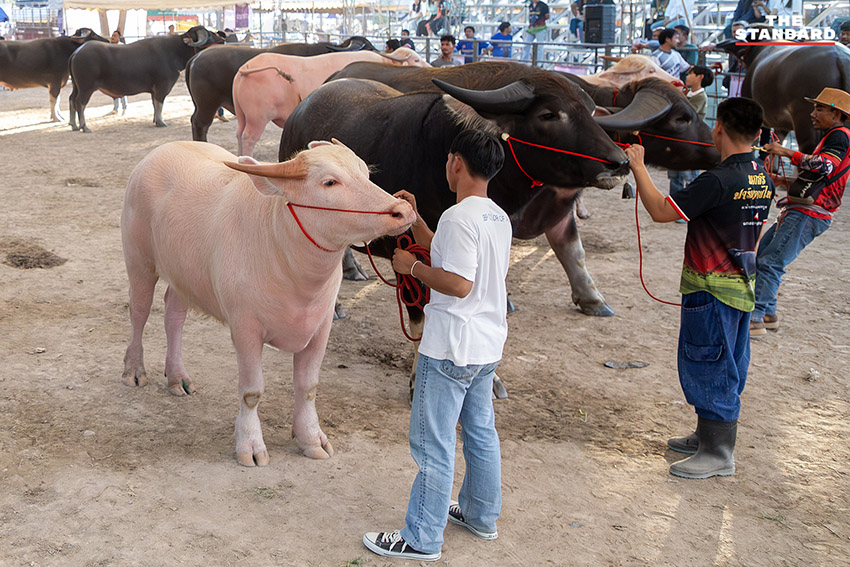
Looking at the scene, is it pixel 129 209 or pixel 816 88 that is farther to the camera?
pixel 816 88

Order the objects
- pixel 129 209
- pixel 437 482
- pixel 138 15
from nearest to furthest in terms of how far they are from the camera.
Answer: pixel 437 482, pixel 129 209, pixel 138 15

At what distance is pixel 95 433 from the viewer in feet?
12.4

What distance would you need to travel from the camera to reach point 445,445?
2820 millimetres

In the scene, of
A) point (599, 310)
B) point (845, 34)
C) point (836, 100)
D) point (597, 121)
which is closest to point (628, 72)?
point (599, 310)

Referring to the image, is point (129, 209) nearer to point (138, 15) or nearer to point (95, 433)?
point (95, 433)

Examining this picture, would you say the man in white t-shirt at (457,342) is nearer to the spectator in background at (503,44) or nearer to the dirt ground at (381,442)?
the dirt ground at (381,442)

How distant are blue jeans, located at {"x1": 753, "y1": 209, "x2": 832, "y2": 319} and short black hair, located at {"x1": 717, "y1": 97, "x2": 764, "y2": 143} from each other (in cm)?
192

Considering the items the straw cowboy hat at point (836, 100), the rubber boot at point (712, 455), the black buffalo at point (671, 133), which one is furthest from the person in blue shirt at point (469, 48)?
the rubber boot at point (712, 455)

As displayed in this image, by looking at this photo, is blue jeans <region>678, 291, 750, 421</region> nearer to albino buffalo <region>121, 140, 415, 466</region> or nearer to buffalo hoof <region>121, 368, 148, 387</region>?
albino buffalo <region>121, 140, 415, 466</region>

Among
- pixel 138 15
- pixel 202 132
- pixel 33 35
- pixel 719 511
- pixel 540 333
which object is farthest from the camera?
pixel 138 15

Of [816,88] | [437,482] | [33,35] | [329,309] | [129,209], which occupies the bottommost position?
[437,482]

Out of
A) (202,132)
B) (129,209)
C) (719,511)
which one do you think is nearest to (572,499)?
(719,511)

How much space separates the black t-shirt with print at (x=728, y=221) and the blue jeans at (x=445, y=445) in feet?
4.22

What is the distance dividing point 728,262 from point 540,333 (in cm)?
216
